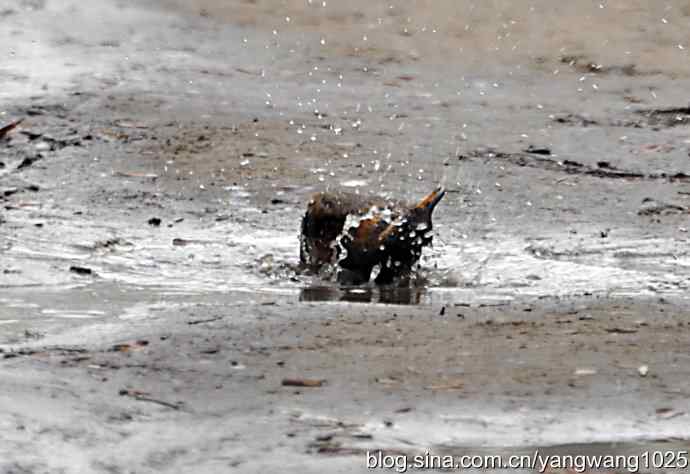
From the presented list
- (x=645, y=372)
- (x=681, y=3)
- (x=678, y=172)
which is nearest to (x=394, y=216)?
(x=645, y=372)

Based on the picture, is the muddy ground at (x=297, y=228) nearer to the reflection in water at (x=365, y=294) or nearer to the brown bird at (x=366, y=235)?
the reflection in water at (x=365, y=294)

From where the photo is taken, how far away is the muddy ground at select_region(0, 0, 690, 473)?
524cm

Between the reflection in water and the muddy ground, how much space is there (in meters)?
0.02

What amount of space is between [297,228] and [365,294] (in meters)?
1.71

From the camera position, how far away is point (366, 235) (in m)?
7.49

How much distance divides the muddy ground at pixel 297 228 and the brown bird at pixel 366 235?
0.13 m

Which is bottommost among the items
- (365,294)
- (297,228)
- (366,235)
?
(365,294)

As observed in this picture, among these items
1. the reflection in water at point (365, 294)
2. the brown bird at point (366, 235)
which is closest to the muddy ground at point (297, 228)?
the reflection in water at point (365, 294)

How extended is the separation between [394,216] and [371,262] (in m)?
0.23

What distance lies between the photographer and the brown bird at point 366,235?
24.6 ft

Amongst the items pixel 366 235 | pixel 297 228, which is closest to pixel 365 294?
pixel 366 235

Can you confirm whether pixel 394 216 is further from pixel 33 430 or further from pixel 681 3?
pixel 681 3

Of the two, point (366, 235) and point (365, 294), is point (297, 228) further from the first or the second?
point (365, 294)

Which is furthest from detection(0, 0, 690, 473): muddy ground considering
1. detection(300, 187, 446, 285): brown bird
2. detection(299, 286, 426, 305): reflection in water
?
detection(300, 187, 446, 285): brown bird
